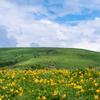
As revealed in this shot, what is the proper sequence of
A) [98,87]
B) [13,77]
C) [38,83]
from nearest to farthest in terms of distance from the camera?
[98,87] < [38,83] < [13,77]

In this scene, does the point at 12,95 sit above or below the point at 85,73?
below

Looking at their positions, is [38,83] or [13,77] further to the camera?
[13,77]

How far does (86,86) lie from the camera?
5.94 meters

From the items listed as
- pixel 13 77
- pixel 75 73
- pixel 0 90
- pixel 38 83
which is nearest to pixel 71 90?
pixel 38 83

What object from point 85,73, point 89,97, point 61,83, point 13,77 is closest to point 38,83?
point 61,83

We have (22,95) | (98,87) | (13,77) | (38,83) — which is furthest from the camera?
(13,77)

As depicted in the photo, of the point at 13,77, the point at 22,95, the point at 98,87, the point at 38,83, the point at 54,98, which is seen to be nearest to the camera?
the point at 54,98

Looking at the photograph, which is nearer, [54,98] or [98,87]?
[54,98]

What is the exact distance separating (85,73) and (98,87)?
97.1 inches

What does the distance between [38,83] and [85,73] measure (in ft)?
12.6

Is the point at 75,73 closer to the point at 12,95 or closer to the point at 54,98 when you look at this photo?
the point at 54,98

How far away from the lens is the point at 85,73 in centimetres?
813

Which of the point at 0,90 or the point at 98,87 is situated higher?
the point at 98,87

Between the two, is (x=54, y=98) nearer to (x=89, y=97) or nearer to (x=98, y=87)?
(x=89, y=97)
